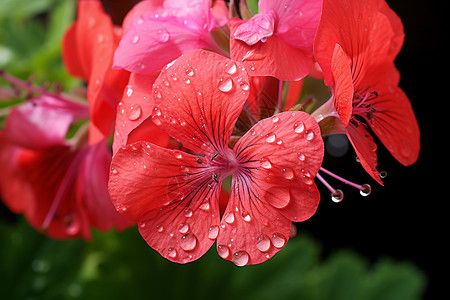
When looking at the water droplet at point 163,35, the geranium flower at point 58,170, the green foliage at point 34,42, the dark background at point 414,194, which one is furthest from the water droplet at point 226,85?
the dark background at point 414,194

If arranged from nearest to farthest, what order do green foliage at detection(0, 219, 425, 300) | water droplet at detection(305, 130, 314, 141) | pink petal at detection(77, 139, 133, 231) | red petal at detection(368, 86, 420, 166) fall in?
1. water droplet at detection(305, 130, 314, 141)
2. red petal at detection(368, 86, 420, 166)
3. pink petal at detection(77, 139, 133, 231)
4. green foliage at detection(0, 219, 425, 300)

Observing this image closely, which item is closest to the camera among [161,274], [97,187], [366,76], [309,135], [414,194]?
[309,135]

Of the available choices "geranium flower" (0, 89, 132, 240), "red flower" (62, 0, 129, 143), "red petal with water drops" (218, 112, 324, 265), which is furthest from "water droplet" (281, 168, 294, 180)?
"geranium flower" (0, 89, 132, 240)

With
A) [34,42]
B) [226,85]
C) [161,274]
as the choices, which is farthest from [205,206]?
[34,42]

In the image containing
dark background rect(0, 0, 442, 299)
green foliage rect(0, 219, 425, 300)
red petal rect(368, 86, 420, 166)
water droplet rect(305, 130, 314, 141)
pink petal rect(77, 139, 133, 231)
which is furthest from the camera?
dark background rect(0, 0, 442, 299)

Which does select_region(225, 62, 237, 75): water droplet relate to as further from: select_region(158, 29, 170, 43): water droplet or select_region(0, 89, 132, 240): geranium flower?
select_region(0, 89, 132, 240): geranium flower

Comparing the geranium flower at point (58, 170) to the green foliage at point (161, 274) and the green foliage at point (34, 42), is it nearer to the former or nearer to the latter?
the green foliage at point (34, 42)

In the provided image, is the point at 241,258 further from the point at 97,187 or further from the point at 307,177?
the point at 97,187
